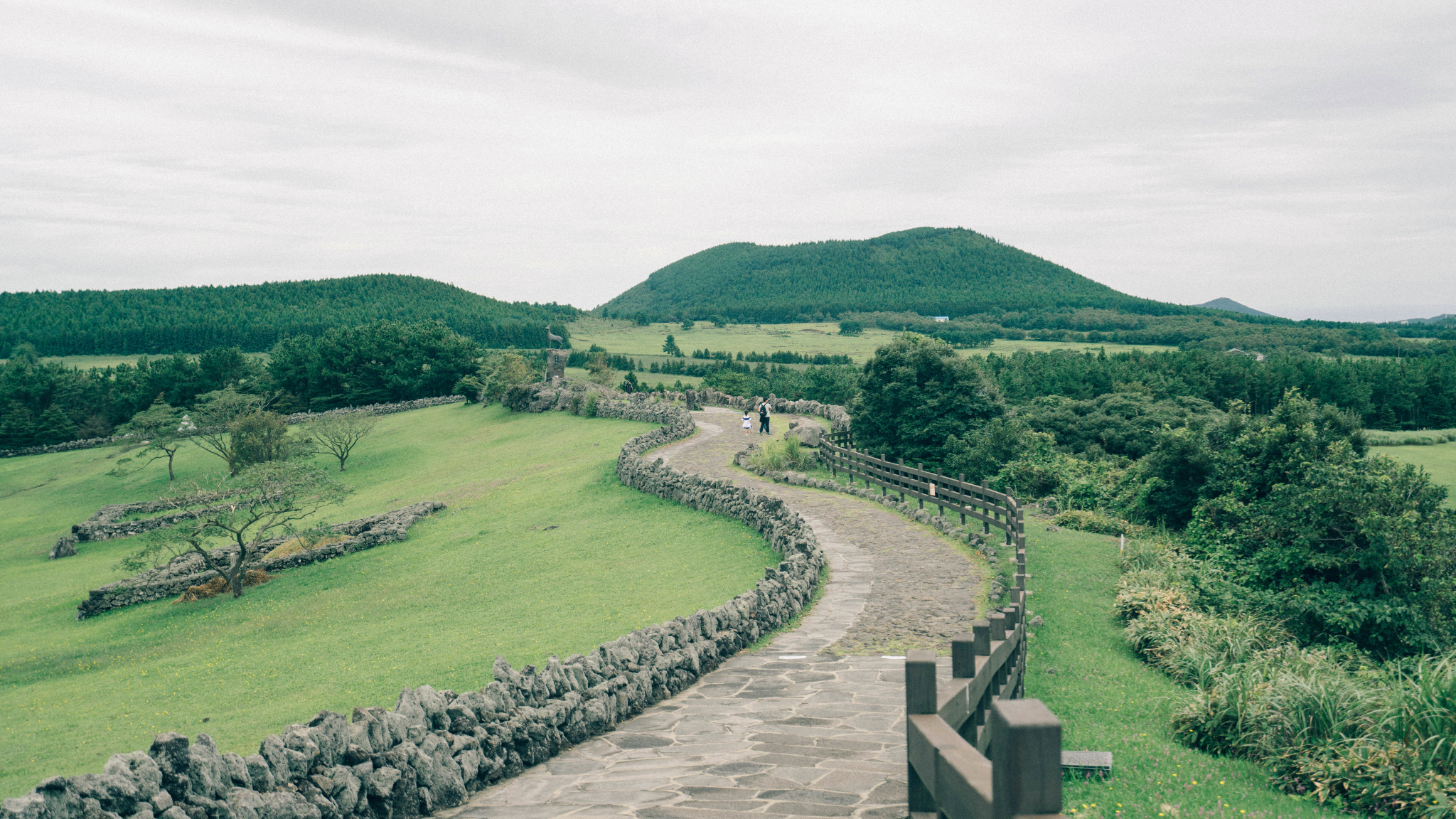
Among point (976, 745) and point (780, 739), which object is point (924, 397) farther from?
point (976, 745)

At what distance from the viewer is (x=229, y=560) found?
26906 mm

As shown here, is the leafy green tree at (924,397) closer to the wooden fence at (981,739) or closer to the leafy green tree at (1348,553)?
the leafy green tree at (1348,553)

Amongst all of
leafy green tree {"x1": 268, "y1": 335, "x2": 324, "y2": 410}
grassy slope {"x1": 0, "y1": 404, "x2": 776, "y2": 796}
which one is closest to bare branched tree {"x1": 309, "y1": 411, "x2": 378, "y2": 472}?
grassy slope {"x1": 0, "y1": 404, "x2": 776, "y2": 796}

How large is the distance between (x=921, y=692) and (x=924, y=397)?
36538 mm

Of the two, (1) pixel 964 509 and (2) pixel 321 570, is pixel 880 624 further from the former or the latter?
(2) pixel 321 570

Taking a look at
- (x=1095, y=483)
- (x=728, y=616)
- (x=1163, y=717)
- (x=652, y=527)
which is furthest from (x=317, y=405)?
(x=1163, y=717)

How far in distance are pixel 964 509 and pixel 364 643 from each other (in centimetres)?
1317

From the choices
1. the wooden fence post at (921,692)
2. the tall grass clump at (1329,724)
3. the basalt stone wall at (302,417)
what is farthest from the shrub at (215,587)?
the basalt stone wall at (302,417)

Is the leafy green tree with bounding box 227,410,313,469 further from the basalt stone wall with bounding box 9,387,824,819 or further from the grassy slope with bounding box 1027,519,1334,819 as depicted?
the grassy slope with bounding box 1027,519,1334,819

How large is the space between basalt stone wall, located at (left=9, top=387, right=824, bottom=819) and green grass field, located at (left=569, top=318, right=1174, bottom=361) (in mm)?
110238

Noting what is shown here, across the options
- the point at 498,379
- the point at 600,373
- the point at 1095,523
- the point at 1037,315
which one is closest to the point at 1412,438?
the point at 1095,523

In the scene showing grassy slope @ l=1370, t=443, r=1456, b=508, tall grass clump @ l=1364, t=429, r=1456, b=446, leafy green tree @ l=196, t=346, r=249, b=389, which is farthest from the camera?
leafy green tree @ l=196, t=346, r=249, b=389

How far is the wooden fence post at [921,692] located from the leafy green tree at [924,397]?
3555 cm

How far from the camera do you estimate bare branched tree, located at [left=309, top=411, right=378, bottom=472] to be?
45219 mm
